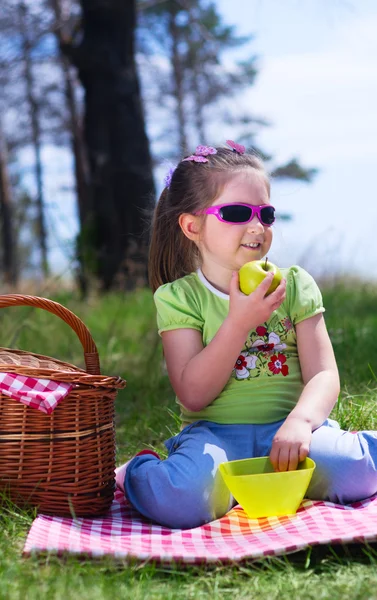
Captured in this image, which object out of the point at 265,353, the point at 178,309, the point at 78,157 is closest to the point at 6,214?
the point at 78,157

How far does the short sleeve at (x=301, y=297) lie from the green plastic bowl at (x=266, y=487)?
0.51 metres

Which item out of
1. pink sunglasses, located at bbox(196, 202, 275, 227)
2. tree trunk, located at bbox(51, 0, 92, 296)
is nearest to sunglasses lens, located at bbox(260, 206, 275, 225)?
pink sunglasses, located at bbox(196, 202, 275, 227)

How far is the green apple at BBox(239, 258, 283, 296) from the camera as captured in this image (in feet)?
6.98

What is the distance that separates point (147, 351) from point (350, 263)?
2822 mm

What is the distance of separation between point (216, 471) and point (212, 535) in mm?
209

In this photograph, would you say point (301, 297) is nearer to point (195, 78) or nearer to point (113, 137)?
point (113, 137)

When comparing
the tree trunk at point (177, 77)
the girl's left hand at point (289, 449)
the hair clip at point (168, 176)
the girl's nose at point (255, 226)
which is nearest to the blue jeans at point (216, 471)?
the girl's left hand at point (289, 449)

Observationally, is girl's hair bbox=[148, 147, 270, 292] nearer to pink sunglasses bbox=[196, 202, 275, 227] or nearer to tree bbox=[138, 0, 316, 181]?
pink sunglasses bbox=[196, 202, 275, 227]

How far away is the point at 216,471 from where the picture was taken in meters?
2.14

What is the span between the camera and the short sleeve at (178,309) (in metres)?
2.35

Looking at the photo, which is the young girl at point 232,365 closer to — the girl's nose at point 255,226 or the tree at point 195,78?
the girl's nose at point 255,226

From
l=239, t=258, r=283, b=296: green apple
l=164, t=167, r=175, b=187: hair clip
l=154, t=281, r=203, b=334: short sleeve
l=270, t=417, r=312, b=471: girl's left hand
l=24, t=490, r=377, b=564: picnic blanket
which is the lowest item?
l=24, t=490, r=377, b=564: picnic blanket

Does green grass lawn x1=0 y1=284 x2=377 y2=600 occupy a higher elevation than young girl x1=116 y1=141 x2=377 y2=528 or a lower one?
lower

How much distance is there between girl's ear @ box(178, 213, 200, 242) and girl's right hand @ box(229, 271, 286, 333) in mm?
402
